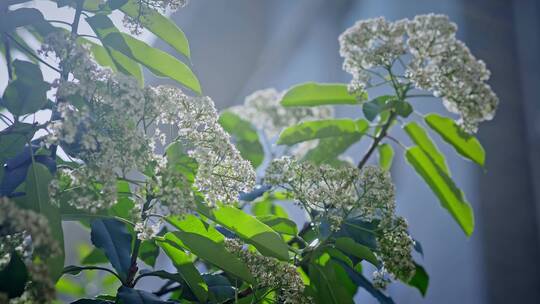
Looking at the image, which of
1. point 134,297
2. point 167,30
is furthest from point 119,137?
point 167,30

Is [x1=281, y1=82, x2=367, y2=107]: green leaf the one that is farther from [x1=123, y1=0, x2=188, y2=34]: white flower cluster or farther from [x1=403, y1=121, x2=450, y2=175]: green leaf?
[x1=123, y1=0, x2=188, y2=34]: white flower cluster

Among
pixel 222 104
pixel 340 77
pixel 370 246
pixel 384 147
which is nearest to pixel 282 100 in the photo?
pixel 384 147

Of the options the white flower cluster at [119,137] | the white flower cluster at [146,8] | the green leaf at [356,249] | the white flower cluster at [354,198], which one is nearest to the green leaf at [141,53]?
the white flower cluster at [146,8]

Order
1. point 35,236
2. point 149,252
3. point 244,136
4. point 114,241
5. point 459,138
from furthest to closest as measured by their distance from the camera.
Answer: point 244,136 < point 459,138 < point 149,252 < point 114,241 < point 35,236

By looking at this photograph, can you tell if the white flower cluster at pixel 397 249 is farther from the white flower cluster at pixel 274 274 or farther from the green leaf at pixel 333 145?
the green leaf at pixel 333 145

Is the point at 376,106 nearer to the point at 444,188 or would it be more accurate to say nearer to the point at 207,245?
the point at 444,188

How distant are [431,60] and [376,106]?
0.17 metres

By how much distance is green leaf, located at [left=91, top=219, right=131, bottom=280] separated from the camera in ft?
3.43

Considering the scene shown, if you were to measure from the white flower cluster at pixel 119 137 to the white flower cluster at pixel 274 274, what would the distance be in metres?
0.10

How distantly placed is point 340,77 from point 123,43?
2989 millimetres

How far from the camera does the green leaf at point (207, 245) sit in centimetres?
100

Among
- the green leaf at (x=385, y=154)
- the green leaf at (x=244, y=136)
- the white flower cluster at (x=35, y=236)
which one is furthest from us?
the green leaf at (x=244, y=136)

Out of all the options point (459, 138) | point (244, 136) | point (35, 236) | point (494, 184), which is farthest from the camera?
point (494, 184)

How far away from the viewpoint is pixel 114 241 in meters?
1.10
